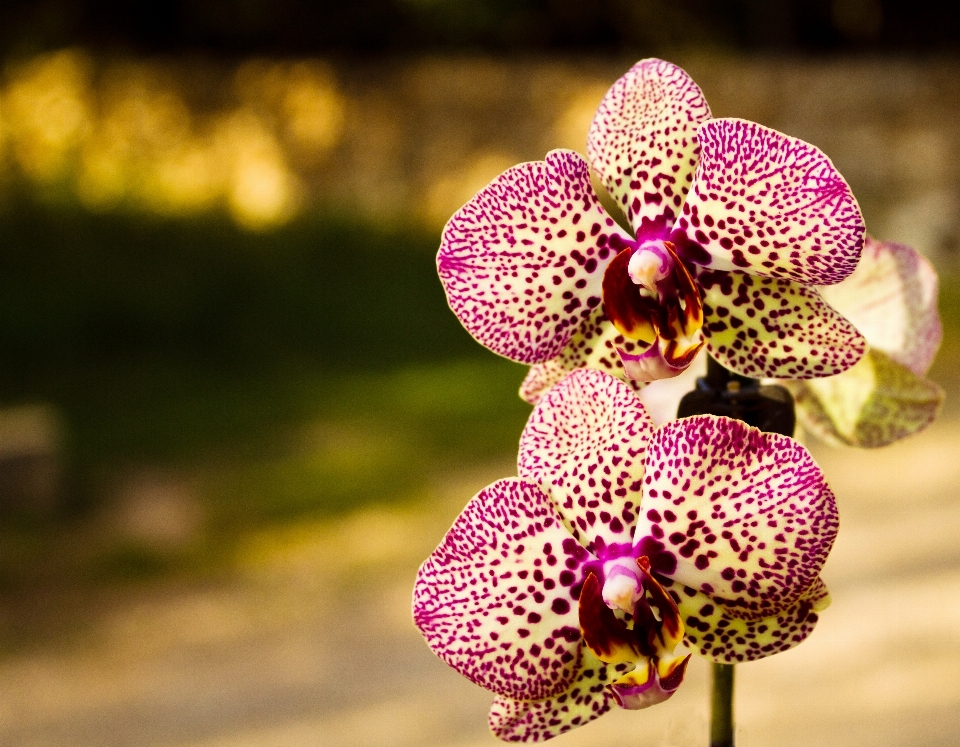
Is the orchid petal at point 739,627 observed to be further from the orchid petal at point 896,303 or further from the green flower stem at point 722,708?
the orchid petal at point 896,303

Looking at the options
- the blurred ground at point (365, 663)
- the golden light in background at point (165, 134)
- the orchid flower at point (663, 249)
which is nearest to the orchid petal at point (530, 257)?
the orchid flower at point (663, 249)

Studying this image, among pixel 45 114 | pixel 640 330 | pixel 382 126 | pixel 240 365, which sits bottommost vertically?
pixel 640 330

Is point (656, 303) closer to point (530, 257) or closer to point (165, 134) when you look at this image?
point (530, 257)

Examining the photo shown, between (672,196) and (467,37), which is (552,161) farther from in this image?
(467,37)

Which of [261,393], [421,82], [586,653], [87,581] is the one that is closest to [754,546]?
[586,653]

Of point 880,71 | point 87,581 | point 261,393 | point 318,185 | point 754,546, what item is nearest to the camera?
point 754,546

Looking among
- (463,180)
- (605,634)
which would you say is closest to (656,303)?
(605,634)

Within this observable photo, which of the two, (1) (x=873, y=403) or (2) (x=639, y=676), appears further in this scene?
(1) (x=873, y=403)
